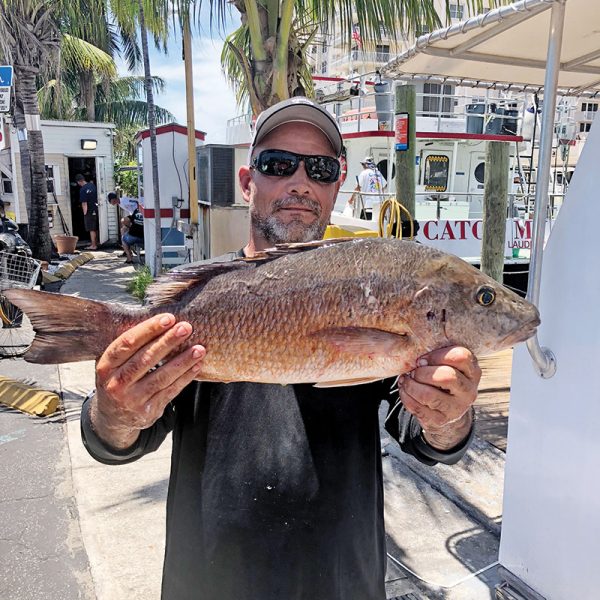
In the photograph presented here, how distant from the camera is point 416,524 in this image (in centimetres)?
398

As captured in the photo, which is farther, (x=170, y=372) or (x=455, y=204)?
(x=455, y=204)

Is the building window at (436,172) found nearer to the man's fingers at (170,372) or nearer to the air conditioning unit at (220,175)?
the air conditioning unit at (220,175)

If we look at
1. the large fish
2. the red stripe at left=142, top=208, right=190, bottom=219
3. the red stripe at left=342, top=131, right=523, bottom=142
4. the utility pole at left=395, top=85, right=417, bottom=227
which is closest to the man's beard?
the large fish

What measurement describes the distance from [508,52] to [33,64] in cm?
1299

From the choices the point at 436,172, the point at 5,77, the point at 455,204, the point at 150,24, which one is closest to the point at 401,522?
the point at 150,24

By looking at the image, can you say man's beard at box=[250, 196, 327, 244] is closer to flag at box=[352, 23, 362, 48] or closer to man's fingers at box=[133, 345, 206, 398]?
man's fingers at box=[133, 345, 206, 398]

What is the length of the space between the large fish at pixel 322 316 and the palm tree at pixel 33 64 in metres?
13.6

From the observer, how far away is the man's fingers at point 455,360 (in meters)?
1.58

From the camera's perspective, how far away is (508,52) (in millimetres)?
4746

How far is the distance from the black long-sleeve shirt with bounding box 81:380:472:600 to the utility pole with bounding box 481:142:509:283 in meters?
5.18

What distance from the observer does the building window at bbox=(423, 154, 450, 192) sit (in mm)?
13480

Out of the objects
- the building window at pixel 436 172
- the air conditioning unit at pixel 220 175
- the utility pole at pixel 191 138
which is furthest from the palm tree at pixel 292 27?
the building window at pixel 436 172

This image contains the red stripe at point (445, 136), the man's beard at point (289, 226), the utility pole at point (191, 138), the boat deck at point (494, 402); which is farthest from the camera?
the red stripe at point (445, 136)

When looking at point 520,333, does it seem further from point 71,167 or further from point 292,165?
point 71,167
